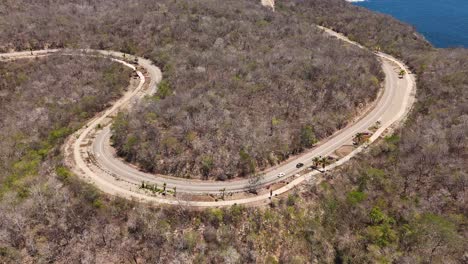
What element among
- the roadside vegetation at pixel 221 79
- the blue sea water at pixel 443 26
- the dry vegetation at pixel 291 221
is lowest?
the dry vegetation at pixel 291 221

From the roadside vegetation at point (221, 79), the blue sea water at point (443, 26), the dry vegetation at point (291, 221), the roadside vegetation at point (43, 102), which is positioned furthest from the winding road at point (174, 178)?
the blue sea water at point (443, 26)

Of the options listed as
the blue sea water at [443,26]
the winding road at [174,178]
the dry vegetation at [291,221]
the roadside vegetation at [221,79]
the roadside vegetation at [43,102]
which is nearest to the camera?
the dry vegetation at [291,221]

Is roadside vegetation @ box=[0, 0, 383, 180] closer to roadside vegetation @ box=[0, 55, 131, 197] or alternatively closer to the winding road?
the winding road

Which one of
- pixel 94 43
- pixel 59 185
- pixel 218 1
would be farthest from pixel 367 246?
pixel 218 1

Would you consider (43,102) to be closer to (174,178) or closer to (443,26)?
(174,178)

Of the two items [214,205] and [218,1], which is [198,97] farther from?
[218,1]

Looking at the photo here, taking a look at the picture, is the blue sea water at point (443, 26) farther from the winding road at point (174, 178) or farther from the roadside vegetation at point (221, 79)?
the winding road at point (174, 178)

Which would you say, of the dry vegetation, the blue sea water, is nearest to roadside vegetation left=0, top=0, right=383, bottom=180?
the dry vegetation

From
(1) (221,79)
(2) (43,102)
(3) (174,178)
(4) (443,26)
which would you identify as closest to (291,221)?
(3) (174,178)
